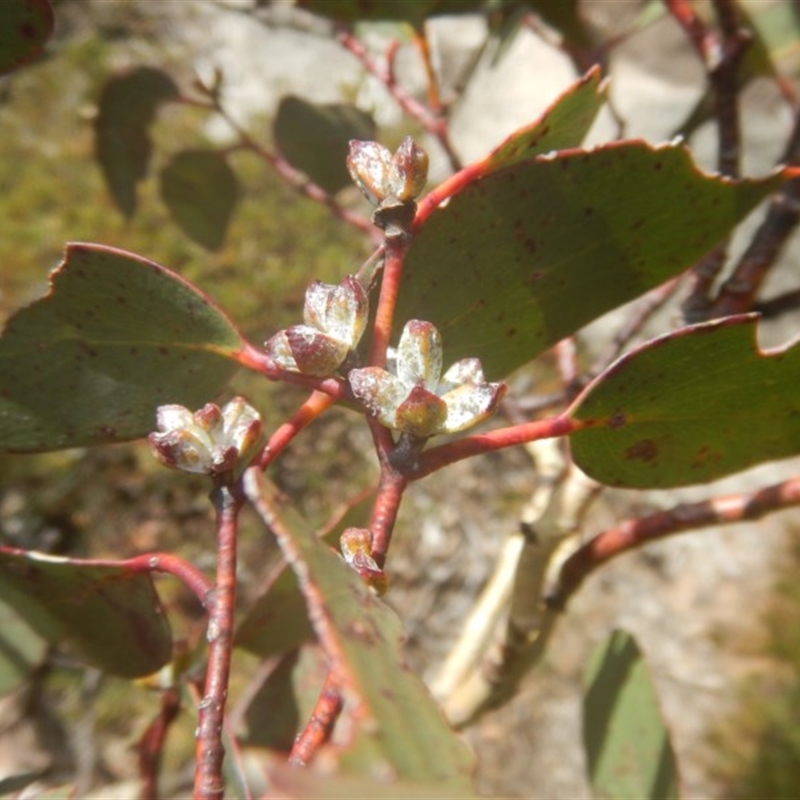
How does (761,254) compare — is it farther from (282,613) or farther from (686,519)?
(282,613)

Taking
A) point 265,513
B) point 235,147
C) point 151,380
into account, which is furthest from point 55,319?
point 235,147

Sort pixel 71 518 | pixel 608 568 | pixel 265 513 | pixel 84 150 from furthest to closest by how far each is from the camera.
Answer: pixel 84 150
pixel 608 568
pixel 71 518
pixel 265 513

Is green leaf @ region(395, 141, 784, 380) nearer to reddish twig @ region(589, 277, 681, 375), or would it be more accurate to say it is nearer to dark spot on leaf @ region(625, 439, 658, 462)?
dark spot on leaf @ region(625, 439, 658, 462)

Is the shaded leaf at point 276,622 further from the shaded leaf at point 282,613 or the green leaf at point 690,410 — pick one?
the green leaf at point 690,410

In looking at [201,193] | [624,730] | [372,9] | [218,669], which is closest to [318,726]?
[218,669]

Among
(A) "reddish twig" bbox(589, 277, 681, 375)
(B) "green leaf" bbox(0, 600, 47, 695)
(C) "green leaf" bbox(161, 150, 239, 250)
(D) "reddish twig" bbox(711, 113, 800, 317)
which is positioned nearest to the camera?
(B) "green leaf" bbox(0, 600, 47, 695)

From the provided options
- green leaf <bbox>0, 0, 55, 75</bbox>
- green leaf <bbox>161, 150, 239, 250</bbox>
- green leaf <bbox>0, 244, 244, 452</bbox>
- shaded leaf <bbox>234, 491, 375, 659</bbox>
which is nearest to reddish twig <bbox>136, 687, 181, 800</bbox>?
shaded leaf <bbox>234, 491, 375, 659</bbox>

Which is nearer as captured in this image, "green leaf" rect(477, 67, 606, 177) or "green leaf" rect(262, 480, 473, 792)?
"green leaf" rect(262, 480, 473, 792)

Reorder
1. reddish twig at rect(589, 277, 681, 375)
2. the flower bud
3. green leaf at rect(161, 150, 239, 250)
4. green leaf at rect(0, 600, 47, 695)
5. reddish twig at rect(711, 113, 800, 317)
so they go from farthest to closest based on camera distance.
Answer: green leaf at rect(161, 150, 239, 250) < reddish twig at rect(589, 277, 681, 375) < reddish twig at rect(711, 113, 800, 317) < green leaf at rect(0, 600, 47, 695) < the flower bud

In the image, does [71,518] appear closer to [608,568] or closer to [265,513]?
[608,568]
